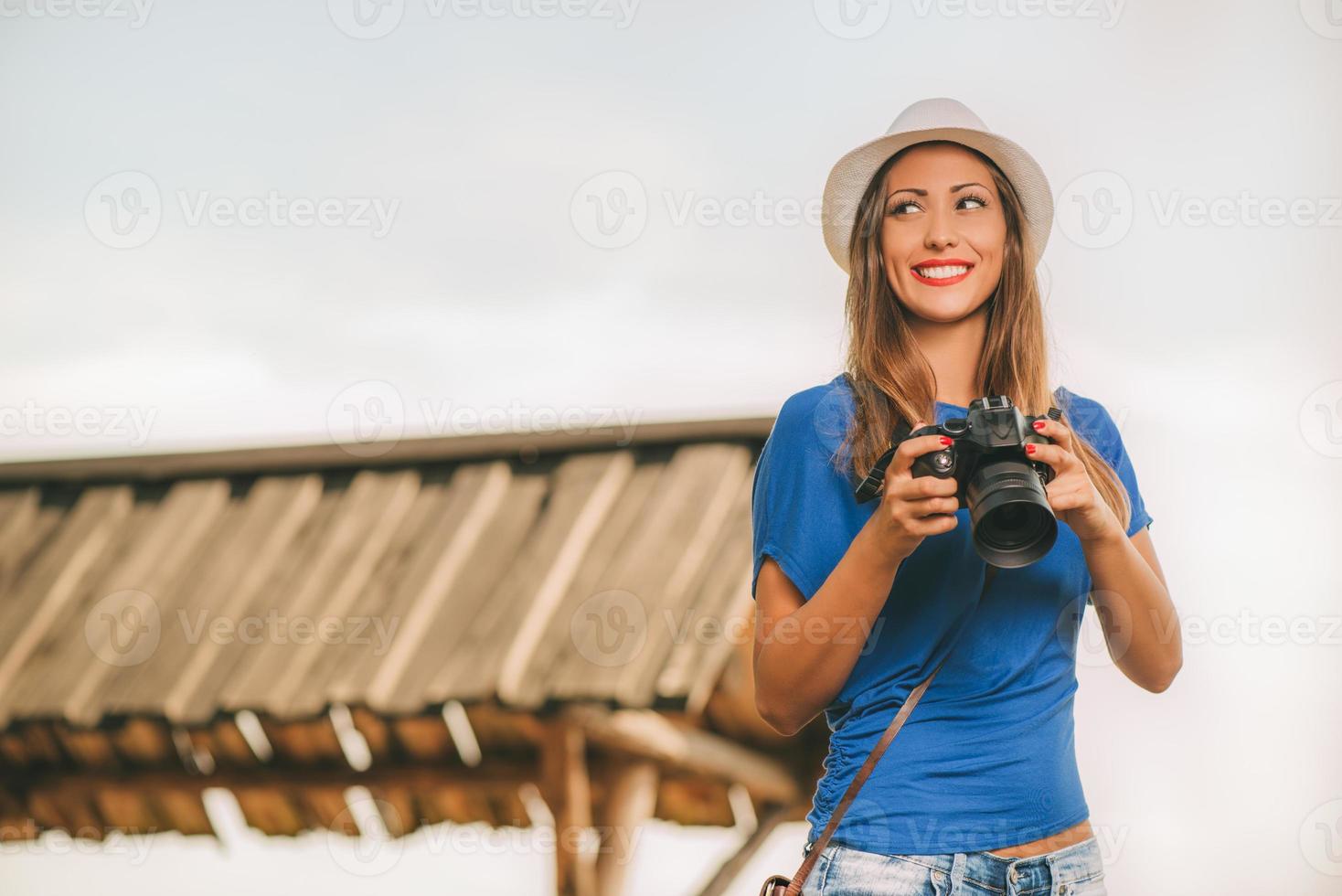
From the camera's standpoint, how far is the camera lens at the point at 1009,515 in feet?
5.08

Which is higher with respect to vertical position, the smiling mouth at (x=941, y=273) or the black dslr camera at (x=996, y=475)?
the smiling mouth at (x=941, y=273)

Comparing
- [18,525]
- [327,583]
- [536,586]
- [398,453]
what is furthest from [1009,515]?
[18,525]

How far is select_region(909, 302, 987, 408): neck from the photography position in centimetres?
191

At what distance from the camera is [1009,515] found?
1609 mm

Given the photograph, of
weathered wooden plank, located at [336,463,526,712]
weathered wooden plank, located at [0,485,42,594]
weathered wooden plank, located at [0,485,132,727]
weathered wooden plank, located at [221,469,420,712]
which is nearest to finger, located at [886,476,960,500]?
weathered wooden plank, located at [336,463,526,712]

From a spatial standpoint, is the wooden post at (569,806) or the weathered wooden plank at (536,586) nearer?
the wooden post at (569,806)

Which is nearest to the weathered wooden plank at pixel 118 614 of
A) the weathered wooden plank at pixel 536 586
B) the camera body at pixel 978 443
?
the weathered wooden plank at pixel 536 586

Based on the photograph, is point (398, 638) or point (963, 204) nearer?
point (963, 204)

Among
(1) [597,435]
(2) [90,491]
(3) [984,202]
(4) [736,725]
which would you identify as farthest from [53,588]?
(3) [984,202]

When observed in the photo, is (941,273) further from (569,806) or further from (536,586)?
(536,586)

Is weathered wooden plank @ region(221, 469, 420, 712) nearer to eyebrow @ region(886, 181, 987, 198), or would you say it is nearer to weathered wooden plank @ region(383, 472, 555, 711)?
weathered wooden plank @ region(383, 472, 555, 711)

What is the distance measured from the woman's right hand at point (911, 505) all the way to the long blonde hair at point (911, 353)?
0.12 meters

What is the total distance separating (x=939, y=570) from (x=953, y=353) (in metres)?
0.35

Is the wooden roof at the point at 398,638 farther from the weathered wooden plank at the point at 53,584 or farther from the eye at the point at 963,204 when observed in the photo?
the eye at the point at 963,204
